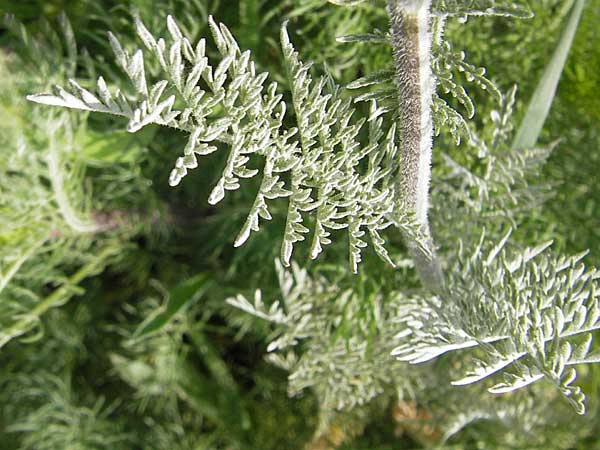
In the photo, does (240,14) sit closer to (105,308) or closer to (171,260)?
(171,260)

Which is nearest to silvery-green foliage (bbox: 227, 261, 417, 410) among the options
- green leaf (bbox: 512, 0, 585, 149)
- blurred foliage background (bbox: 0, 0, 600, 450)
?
blurred foliage background (bbox: 0, 0, 600, 450)

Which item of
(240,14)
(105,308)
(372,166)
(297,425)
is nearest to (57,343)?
(105,308)

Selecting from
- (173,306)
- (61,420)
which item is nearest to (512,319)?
(173,306)

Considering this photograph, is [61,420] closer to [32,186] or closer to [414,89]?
[32,186]

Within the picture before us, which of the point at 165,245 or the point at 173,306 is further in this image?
→ the point at 165,245

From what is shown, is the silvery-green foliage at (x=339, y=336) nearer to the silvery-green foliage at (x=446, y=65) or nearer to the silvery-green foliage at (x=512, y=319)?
the silvery-green foliage at (x=512, y=319)

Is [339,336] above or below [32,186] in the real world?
below
